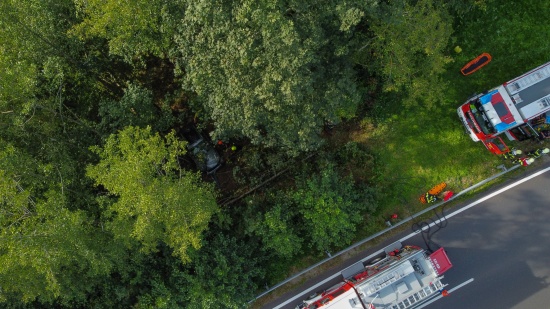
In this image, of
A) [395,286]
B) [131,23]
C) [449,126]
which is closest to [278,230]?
[395,286]

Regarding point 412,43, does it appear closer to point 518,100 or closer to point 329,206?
point 518,100

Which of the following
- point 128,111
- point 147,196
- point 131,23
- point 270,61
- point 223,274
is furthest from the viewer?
point 223,274

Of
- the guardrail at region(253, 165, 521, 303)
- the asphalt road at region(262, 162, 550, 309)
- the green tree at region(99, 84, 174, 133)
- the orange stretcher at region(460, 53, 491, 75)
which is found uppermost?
the green tree at region(99, 84, 174, 133)

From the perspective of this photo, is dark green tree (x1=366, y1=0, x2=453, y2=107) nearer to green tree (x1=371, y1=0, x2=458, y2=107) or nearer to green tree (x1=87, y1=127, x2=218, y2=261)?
green tree (x1=371, y1=0, x2=458, y2=107)

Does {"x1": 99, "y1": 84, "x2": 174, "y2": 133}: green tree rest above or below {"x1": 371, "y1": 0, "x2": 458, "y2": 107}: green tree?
above

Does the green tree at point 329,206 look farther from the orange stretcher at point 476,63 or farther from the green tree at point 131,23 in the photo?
the green tree at point 131,23

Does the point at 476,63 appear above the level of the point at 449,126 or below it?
above

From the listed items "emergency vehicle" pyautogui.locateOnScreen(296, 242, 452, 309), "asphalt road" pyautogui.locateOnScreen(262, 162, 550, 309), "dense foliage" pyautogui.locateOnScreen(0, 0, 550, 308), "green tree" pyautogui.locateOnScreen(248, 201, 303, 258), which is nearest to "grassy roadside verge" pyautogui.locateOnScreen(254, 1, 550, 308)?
"dense foliage" pyautogui.locateOnScreen(0, 0, 550, 308)
